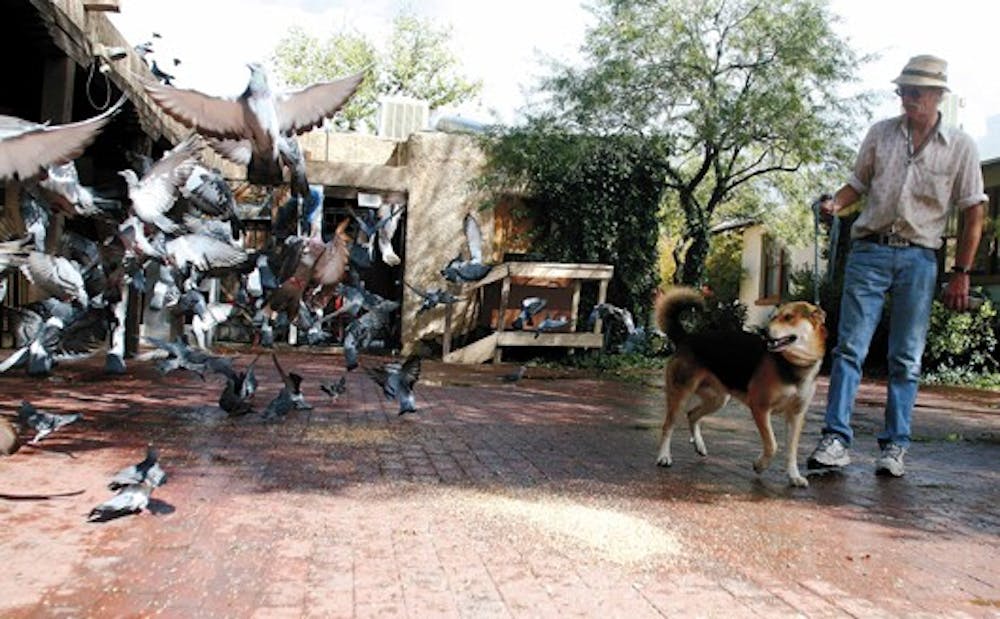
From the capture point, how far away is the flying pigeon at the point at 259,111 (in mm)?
4715

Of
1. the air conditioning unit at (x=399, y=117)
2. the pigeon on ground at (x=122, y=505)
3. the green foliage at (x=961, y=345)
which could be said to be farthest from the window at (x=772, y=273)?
the pigeon on ground at (x=122, y=505)

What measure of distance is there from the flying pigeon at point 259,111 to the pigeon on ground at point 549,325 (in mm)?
9147

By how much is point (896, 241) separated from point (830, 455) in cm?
136

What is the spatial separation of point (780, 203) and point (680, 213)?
86.4 inches

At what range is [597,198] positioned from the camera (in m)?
17.0

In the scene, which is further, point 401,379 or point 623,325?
point 623,325

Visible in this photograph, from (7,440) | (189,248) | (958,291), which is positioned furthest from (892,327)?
(7,440)

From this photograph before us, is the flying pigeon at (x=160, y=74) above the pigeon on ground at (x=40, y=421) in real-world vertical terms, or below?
above

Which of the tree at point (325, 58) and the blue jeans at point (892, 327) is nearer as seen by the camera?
the blue jeans at point (892, 327)

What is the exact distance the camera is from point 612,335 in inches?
666

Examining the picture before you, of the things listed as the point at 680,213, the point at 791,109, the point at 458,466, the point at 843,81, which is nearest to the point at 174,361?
the point at 458,466

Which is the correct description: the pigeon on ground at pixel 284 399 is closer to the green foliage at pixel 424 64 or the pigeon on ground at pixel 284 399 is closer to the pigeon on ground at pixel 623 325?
the pigeon on ground at pixel 623 325

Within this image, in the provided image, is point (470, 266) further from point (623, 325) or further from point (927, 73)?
point (623, 325)

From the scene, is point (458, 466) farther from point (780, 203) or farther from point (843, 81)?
point (780, 203)
